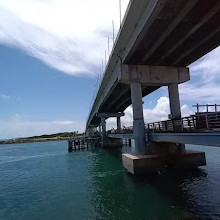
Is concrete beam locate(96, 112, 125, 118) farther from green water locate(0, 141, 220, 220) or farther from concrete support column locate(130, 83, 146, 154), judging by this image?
green water locate(0, 141, 220, 220)

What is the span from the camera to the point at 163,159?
21.6 meters

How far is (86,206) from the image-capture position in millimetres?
14125

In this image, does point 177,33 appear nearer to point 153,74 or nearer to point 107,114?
point 153,74

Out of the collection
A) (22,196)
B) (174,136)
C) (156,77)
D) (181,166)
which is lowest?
(22,196)

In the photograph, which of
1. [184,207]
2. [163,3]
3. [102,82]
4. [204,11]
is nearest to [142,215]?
[184,207]

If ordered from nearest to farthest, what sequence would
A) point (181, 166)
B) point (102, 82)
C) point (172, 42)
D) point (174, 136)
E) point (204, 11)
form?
point (204, 11) → point (174, 136) → point (172, 42) → point (181, 166) → point (102, 82)

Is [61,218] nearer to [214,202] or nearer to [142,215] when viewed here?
[142,215]

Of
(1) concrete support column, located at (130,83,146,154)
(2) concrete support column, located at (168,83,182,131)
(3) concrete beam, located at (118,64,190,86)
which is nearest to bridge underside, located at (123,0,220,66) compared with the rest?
(3) concrete beam, located at (118,64,190,86)

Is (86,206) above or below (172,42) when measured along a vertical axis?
below

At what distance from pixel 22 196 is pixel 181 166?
15094 millimetres

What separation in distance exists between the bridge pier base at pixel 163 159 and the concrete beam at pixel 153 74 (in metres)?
7.26

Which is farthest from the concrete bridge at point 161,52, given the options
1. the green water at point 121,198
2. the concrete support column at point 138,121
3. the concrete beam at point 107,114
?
the concrete beam at point 107,114

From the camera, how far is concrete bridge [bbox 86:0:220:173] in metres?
15.8

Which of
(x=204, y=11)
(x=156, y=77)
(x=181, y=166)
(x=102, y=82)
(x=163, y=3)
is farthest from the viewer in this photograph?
(x=102, y=82)
